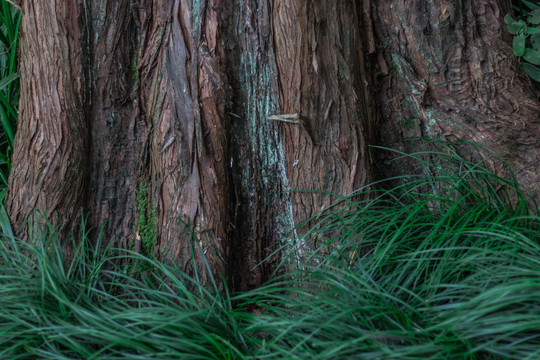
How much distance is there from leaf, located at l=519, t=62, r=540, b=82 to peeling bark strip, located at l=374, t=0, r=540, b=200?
0.13 ft

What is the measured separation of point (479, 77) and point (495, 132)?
0.75 feet

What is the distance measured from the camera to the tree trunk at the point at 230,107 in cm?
183

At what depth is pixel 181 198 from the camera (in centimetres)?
184

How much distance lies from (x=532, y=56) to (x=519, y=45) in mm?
95

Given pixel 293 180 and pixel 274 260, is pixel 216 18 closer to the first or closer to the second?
pixel 293 180

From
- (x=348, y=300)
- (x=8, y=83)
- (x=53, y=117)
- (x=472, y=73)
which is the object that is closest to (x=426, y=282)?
(x=348, y=300)

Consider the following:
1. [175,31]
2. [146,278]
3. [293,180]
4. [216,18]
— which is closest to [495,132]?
[293,180]

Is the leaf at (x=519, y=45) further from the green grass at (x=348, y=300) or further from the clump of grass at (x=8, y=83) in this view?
the clump of grass at (x=8, y=83)

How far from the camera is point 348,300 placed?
4.88ft

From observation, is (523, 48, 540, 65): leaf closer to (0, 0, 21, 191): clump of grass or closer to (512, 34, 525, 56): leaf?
(512, 34, 525, 56): leaf

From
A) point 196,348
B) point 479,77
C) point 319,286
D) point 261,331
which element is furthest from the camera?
point 479,77

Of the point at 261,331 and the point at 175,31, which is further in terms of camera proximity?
the point at 175,31

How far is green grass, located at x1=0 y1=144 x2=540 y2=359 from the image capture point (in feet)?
4.39

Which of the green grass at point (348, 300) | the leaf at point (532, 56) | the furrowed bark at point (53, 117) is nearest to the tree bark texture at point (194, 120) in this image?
the furrowed bark at point (53, 117)
